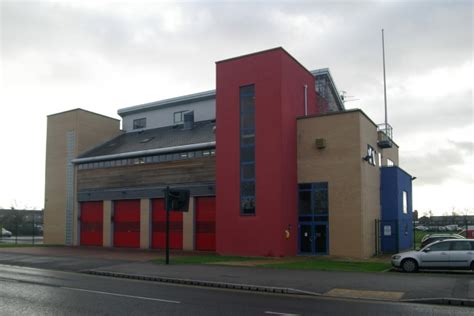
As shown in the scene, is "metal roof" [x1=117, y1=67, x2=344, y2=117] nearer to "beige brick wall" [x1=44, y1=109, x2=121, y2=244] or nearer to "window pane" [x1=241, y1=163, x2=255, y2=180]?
"beige brick wall" [x1=44, y1=109, x2=121, y2=244]

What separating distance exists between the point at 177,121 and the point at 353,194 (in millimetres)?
19976

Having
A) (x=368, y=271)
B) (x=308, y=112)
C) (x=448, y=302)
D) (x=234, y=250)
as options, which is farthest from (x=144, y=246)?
(x=448, y=302)

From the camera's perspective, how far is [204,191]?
32.1 meters

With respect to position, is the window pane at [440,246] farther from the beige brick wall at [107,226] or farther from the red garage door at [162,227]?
the beige brick wall at [107,226]

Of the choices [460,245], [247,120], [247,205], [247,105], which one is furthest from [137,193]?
[460,245]

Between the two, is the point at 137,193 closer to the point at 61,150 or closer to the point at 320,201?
the point at 61,150

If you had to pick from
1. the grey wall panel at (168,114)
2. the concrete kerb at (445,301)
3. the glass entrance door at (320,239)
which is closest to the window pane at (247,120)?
the glass entrance door at (320,239)

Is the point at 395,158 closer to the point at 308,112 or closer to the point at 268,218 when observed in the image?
the point at 308,112

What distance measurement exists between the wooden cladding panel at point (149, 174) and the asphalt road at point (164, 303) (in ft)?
55.4

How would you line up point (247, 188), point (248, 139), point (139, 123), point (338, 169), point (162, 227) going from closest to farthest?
point (338, 169) → point (247, 188) → point (248, 139) → point (162, 227) → point (139, 123)

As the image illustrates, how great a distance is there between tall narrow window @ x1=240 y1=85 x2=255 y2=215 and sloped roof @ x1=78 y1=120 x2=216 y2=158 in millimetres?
4613

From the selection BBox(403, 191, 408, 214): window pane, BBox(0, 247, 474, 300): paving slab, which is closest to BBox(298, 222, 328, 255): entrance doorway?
BBox(0, 247, 474, 300): paving slab

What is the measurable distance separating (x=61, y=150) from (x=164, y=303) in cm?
3249

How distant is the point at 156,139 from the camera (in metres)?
39.5
